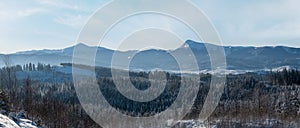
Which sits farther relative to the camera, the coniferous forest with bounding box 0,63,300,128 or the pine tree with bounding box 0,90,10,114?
the coniferous forest with bounding box 0,63,300,128

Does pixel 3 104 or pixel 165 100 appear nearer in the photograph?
pixel 3 104

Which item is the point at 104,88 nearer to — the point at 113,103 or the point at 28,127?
the point at 113,103

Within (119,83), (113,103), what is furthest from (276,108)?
(119,83)

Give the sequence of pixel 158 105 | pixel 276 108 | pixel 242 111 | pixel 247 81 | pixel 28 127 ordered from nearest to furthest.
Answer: pixel 28 127 → pixel 242 111 → pixel 276 108 → pixel 158 105 → pixel 247 81

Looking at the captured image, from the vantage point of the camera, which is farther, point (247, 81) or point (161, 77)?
point (161, 77)

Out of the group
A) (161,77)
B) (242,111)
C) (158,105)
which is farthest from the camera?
(161,77)

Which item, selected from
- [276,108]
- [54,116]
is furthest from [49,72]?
[54,116]

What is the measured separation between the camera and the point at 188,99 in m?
101

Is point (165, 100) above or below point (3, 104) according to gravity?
below

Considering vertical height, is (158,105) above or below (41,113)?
below

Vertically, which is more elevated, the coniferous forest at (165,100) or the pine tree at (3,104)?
the pine tree at (3,104)

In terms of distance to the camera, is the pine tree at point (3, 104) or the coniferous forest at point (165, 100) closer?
the pine tree at point (3, 104)

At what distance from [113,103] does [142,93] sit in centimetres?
2280

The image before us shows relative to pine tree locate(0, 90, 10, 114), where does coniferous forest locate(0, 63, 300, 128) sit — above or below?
below
